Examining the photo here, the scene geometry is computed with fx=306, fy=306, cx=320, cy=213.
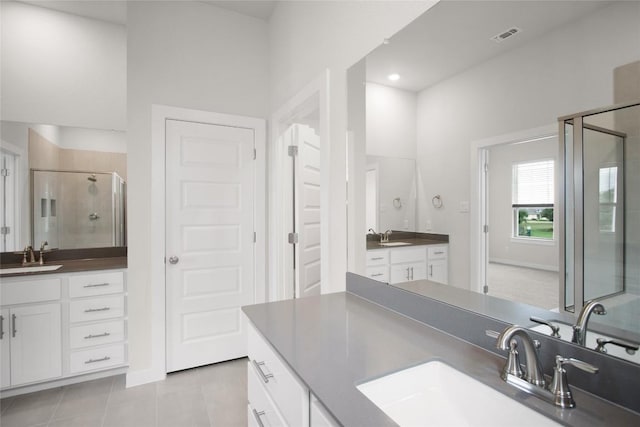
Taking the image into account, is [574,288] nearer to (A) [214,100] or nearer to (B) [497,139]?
(B) [497,139]

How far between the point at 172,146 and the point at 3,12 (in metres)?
1.70

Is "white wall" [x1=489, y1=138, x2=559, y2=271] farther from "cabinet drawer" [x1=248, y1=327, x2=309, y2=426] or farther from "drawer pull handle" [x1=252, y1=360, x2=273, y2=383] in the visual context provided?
"drawer pull handle" [x1=252, y1=360, x2=273, y2=383]

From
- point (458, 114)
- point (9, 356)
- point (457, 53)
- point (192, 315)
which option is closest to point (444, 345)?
point (458, 114)

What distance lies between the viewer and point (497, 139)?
37.9 inches

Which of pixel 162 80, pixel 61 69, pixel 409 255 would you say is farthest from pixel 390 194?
pixel 61 69

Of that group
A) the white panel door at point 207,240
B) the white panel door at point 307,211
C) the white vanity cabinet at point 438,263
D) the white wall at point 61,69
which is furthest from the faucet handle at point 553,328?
the white wall at point 61,69

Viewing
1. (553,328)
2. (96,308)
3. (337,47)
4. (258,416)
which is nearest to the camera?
(553,328)

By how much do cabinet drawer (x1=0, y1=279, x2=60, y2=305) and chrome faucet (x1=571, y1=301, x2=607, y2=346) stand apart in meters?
2.92

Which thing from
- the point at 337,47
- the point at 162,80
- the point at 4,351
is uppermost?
the point at 162,80

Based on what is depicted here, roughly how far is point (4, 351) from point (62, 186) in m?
1.28

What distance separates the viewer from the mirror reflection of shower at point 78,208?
2.51 m

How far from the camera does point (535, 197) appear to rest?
86 cm

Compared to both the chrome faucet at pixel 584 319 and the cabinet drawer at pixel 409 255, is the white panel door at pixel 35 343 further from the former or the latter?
the chrome faucet at pixel 584 319

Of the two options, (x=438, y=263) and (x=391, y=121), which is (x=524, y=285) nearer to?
(x=438, y=263)
